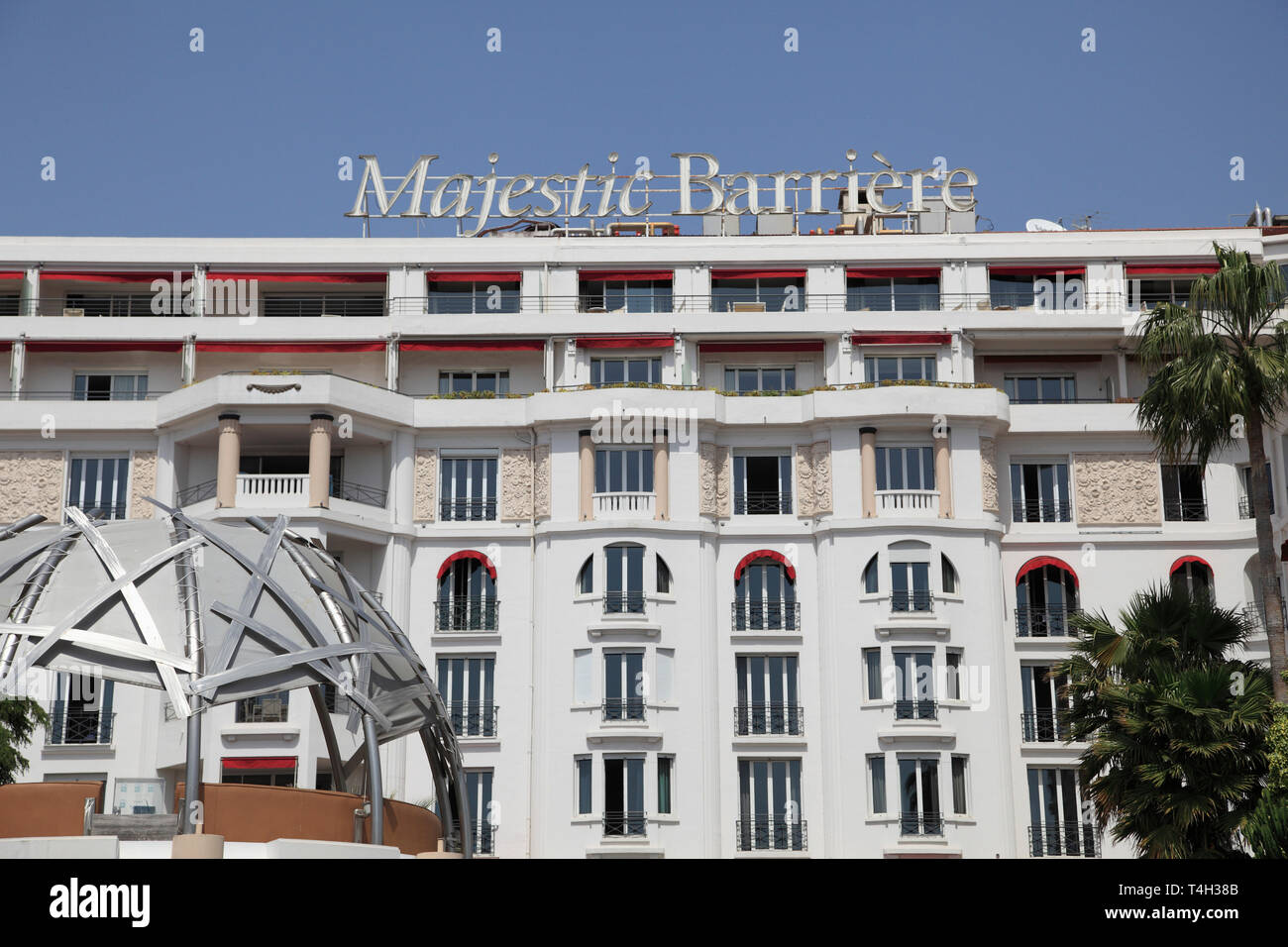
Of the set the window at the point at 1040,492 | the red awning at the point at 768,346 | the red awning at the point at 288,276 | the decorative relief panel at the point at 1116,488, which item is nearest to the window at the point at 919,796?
the window at the point at 1040,492

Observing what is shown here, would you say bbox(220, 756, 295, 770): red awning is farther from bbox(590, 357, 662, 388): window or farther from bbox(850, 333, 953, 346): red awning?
bbox(850, 333, 953, 346): red awning

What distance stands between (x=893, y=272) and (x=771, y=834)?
1927cm

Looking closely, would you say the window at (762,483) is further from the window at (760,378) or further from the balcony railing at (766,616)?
the window at (760,378)

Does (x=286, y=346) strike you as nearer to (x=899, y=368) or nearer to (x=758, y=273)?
(x=758, y=273)

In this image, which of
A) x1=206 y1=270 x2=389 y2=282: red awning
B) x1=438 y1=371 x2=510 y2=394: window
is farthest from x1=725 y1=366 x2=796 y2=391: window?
x1=206 y1=270 x2=389 y2=282: red awning

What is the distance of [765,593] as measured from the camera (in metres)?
48.6

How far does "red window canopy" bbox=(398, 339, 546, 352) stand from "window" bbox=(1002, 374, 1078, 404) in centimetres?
1559

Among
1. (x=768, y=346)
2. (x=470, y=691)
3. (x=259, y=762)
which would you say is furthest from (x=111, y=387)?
(x=768, y=346)

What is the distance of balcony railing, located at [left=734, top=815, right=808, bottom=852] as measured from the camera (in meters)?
45.8

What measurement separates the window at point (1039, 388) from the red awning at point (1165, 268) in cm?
420
